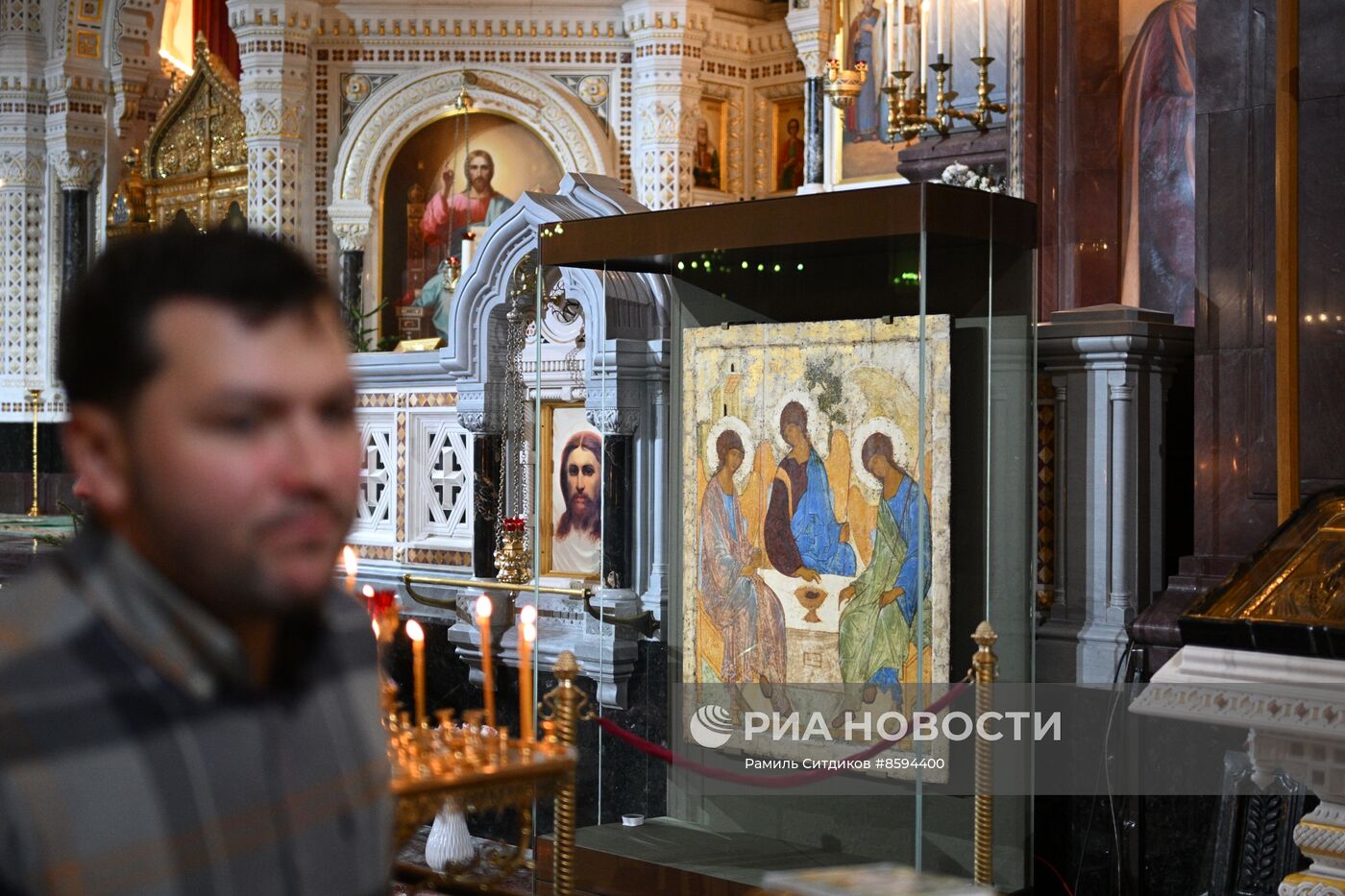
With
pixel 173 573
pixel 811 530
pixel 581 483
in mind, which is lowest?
pixel 811 530

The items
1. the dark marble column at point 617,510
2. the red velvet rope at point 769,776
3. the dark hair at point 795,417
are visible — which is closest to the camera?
the red velvet rope at point 769,776

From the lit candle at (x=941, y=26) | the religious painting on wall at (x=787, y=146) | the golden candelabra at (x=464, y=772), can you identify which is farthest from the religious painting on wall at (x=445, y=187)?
the golden candelabra at (x=464, y=772)

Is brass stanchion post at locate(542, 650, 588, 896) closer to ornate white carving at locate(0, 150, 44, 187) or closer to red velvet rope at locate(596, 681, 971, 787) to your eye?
red velvet rope at locate(596, 681, 971, 787)

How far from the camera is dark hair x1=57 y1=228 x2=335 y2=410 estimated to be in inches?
37.7

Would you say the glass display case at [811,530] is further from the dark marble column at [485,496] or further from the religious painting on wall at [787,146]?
the religious painting on wall at [787,146]

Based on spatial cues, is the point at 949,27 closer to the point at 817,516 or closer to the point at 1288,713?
the point at 817,516

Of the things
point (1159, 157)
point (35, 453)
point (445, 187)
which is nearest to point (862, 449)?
point (1159, 157)

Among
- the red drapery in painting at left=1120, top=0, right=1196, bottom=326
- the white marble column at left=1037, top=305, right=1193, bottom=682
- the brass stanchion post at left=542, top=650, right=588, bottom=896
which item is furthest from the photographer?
the red drapery in painting at left=1120, top=0, right=1196, bottom=326

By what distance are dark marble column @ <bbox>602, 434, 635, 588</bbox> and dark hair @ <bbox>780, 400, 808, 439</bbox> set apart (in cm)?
97

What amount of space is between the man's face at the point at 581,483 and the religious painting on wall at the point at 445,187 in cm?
816

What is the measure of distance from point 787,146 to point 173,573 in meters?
15.2

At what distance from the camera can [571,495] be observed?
7859 mm

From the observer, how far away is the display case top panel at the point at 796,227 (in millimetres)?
4961

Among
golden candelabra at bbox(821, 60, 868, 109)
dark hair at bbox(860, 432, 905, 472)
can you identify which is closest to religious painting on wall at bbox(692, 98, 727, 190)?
golden candelabra at bbox(821, 60, 868, 109)
